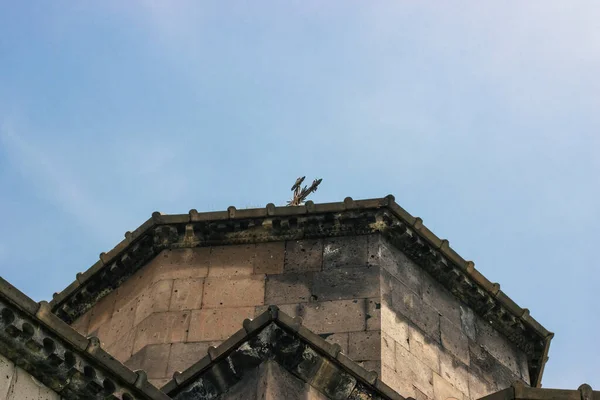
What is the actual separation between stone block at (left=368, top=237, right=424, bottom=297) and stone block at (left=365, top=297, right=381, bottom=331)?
2.10ft

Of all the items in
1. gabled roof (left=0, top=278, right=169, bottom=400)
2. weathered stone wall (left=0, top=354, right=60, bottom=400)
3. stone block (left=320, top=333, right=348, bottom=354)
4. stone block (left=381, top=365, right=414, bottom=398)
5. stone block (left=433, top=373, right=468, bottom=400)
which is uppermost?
stone block (left=320, top=333, right=348, bottom=354)

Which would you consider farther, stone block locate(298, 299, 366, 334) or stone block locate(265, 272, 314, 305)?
stone block locate(265, 272, 314, 305)

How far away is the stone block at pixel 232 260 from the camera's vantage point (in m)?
13.5

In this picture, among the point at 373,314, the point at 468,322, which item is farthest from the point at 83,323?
the point at 468,322

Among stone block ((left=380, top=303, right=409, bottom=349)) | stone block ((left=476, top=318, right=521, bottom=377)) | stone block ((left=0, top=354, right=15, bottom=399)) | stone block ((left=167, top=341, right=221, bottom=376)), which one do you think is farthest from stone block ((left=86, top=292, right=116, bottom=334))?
stone block ((left=0, top=354, right=15, bottom=399))

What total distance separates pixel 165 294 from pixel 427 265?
3.11m

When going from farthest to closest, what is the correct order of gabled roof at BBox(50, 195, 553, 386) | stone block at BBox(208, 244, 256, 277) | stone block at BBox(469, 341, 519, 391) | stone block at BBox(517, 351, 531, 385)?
stone block at BBox(517, 351, 531, 385) < gabled roof at BBox(50, 195, 553, 386) < stone block at BBox(469, 341, 519, 391) < stone block at BBox(208, 244, 256, 277)

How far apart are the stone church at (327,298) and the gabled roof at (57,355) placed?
7.48 ft

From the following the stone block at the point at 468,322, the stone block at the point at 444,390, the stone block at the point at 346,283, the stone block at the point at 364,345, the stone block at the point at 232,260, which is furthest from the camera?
the stone block at the point at 468,322

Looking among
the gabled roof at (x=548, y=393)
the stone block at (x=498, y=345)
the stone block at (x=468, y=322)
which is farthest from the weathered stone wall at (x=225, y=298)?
the gabled roof at (x=548, y=393)

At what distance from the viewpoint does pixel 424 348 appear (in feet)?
42.4

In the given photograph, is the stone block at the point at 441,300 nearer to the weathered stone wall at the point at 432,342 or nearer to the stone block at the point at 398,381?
the weathered stone wall at the point at 432,342

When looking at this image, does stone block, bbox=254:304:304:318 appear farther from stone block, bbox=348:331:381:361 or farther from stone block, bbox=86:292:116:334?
stone block, bbox=86:292:116:334

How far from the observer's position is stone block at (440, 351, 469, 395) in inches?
511
